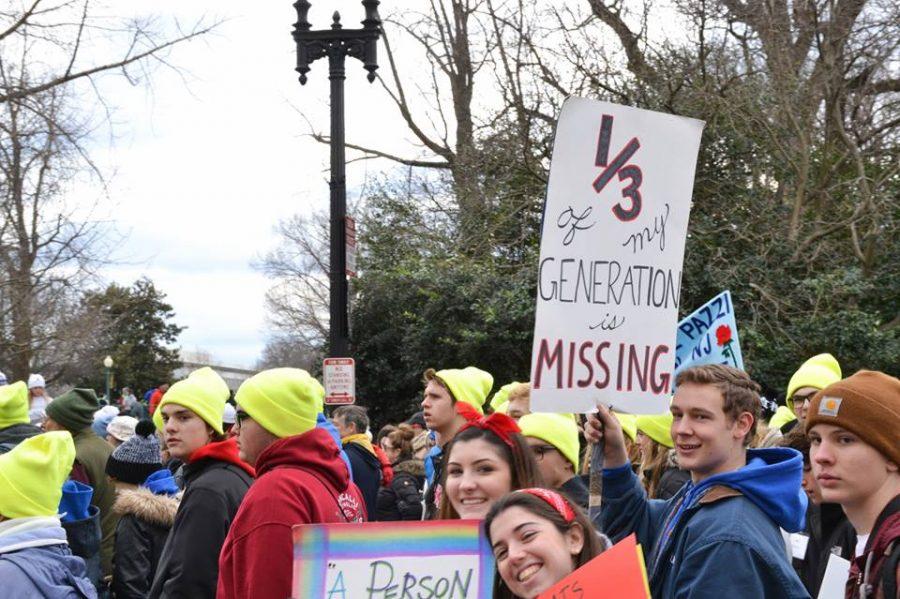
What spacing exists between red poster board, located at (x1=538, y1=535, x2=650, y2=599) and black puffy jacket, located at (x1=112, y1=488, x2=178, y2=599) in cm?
399

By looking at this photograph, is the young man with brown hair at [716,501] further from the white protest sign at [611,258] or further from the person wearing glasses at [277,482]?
the person wearing glasses at [277,482]

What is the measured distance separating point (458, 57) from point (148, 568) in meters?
19.0

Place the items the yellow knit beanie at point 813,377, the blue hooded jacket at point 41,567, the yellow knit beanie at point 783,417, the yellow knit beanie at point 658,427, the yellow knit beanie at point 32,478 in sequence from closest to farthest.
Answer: the blue hooded jacket at point 41,567 → the yellow knit beanie at point 32,478 → the yellow knit beanie at point 658,427 → the yellow knit beanie at point 813,377 → the yellow knit beanie at point 783,417

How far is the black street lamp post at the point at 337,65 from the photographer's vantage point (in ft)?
38.4

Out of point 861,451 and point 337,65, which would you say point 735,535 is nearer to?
point 861,451

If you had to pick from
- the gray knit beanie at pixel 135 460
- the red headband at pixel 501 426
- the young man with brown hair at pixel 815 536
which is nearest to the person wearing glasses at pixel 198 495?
the gray knit beanie at pixel 135 460

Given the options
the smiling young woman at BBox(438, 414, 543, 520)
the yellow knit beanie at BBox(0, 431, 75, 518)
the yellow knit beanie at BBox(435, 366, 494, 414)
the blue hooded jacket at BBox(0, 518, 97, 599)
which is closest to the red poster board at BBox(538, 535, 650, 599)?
the smiling young woman at BBox(438, 414, 543, 520)

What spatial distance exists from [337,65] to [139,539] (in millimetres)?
6980

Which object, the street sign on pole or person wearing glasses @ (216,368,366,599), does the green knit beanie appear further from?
the street sign on pole

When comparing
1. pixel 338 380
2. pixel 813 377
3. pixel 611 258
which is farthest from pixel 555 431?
pixel 338 380

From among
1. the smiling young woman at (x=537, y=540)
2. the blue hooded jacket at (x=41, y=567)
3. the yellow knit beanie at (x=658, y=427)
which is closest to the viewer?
the smiling young woman at (x=537, y=540)

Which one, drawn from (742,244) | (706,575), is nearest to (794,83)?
(742,244)

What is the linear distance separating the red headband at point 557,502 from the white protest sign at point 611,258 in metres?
0.67

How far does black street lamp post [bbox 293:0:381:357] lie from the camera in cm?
1171
